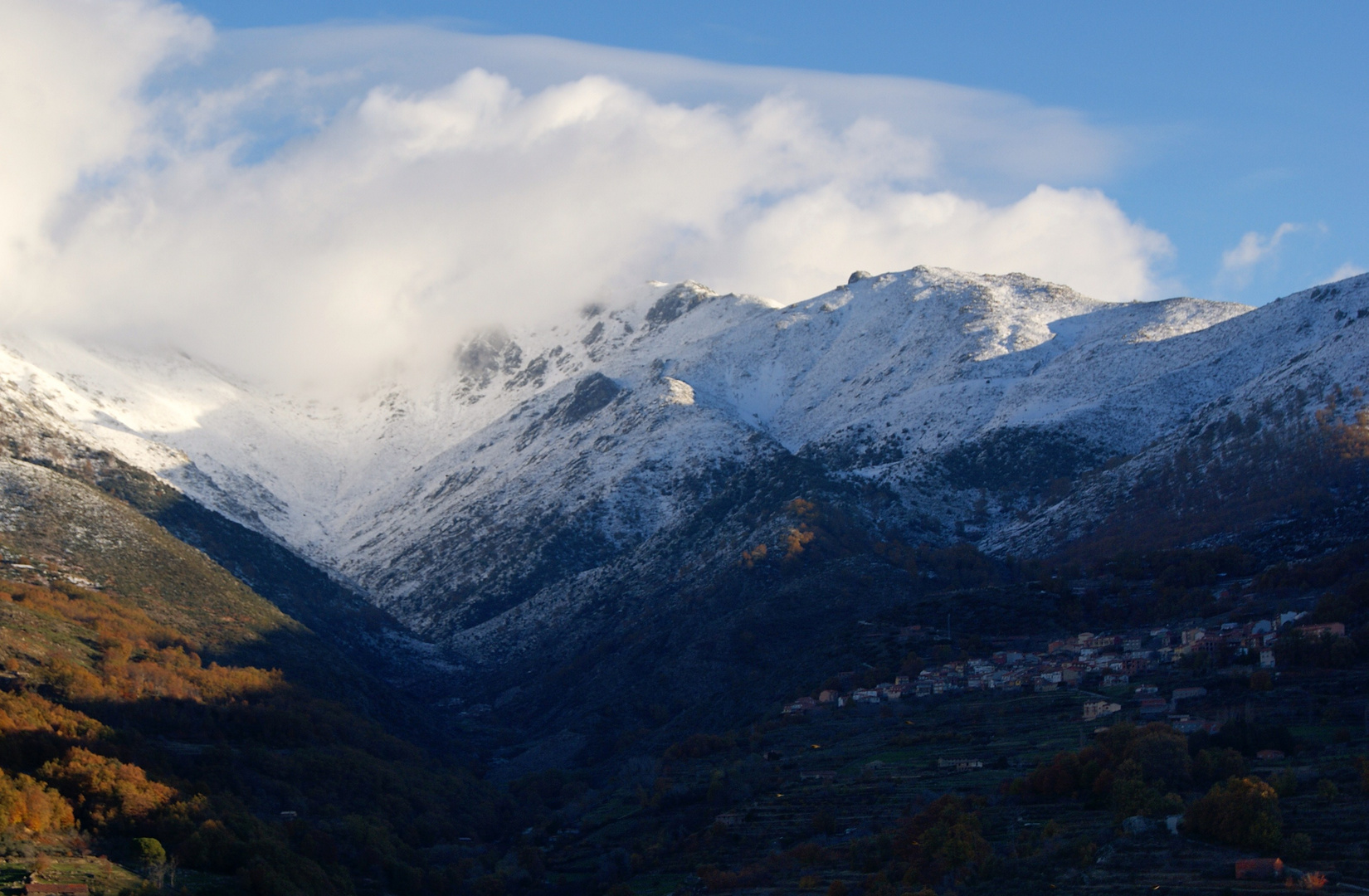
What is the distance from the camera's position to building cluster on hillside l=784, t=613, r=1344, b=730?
91312 millimetres

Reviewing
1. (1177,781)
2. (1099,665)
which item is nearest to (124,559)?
(1099,665)

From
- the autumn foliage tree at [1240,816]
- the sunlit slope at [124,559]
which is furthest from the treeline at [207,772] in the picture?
the autumn foliage tree at [1240,816]

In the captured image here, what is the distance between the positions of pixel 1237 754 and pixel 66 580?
9143cm

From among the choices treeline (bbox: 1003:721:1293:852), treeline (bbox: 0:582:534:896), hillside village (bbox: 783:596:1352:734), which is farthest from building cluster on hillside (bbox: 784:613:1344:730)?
treeline (bbox: 0:582:534:896)

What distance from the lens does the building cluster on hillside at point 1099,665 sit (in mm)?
91312

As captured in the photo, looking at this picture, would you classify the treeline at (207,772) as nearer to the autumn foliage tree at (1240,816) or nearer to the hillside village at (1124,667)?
the hillside village at (1124,667)

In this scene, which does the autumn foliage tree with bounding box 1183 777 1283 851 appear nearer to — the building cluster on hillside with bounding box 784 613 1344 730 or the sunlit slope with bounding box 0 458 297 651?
the building cluster on hillside with bounding box 784 613 1344 730

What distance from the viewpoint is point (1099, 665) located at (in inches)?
4070

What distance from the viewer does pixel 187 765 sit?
8594 centimetres

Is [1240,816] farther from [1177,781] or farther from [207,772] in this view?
[207,772]

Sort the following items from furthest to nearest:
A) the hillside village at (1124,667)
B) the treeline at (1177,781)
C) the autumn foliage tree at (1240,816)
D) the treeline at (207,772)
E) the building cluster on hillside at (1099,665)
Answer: the building cluster on hillside at (1099,665) < the hillside village at (1124,667) < the treeline at (207,772) < the treeline at (1177,781) < the autumn foliage tree at (1240,816)

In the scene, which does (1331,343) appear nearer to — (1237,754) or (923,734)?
(923,734)

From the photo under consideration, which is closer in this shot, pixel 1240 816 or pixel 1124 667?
pixel 1240 816

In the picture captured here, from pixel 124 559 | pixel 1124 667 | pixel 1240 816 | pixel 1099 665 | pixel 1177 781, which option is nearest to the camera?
pixel 1240 816
